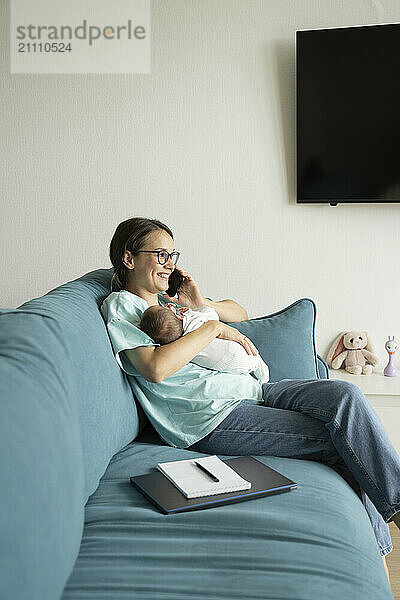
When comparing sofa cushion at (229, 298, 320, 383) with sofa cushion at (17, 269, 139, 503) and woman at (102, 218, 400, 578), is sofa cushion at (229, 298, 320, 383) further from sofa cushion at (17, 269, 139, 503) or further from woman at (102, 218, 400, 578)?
sofa cushion at (17, 269, 139, 503)

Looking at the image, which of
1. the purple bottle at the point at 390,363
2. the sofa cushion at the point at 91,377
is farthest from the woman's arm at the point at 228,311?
the purple bottle at the point at 390,363

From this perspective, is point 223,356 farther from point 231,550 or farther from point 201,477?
point 231,550

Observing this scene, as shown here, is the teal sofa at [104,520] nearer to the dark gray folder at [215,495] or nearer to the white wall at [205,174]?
the dark gray folder at [215,495]

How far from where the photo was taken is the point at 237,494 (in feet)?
5.37

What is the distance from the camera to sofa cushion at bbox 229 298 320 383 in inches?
98.2

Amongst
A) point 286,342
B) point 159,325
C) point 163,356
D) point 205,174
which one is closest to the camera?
point 163,356

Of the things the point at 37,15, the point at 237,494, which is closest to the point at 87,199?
the point at 37,15

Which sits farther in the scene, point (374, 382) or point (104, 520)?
point (374, 382)

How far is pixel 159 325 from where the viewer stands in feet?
6.77

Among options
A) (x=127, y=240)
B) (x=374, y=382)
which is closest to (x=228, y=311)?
(x=127, y=240)

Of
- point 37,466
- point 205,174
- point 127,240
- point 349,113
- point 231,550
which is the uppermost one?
point 349,113

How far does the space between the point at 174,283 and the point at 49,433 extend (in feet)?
A: 4.97

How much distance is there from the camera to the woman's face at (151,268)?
7.36 feet

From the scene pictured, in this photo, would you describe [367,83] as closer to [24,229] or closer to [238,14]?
[238,14]
